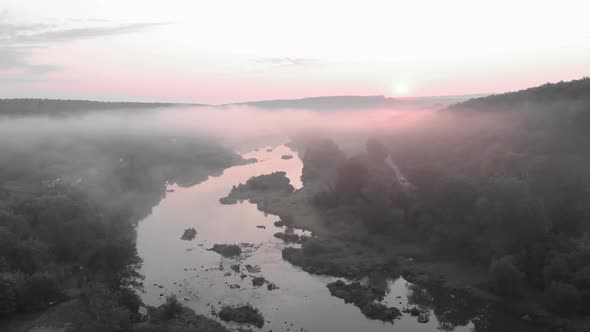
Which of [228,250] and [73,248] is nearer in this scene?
[73,248]

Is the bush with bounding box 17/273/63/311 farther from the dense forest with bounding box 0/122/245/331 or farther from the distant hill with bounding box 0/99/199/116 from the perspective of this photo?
the distant hill with bounding box 0/99/199/116

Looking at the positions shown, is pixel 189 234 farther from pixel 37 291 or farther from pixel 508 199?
pixel 508 199

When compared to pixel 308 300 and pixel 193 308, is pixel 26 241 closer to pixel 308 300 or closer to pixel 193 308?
pixel 193 308

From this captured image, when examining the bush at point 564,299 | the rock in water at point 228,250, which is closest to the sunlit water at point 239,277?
the rock in water at point 228,250

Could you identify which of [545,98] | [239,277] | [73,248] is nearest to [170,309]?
[239,277]

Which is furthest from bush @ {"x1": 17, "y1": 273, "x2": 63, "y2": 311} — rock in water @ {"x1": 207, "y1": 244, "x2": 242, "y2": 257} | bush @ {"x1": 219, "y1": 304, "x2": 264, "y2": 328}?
rock in water @ {"x1": 207, "y1": 244, "x2": 242, "y2": 257}
